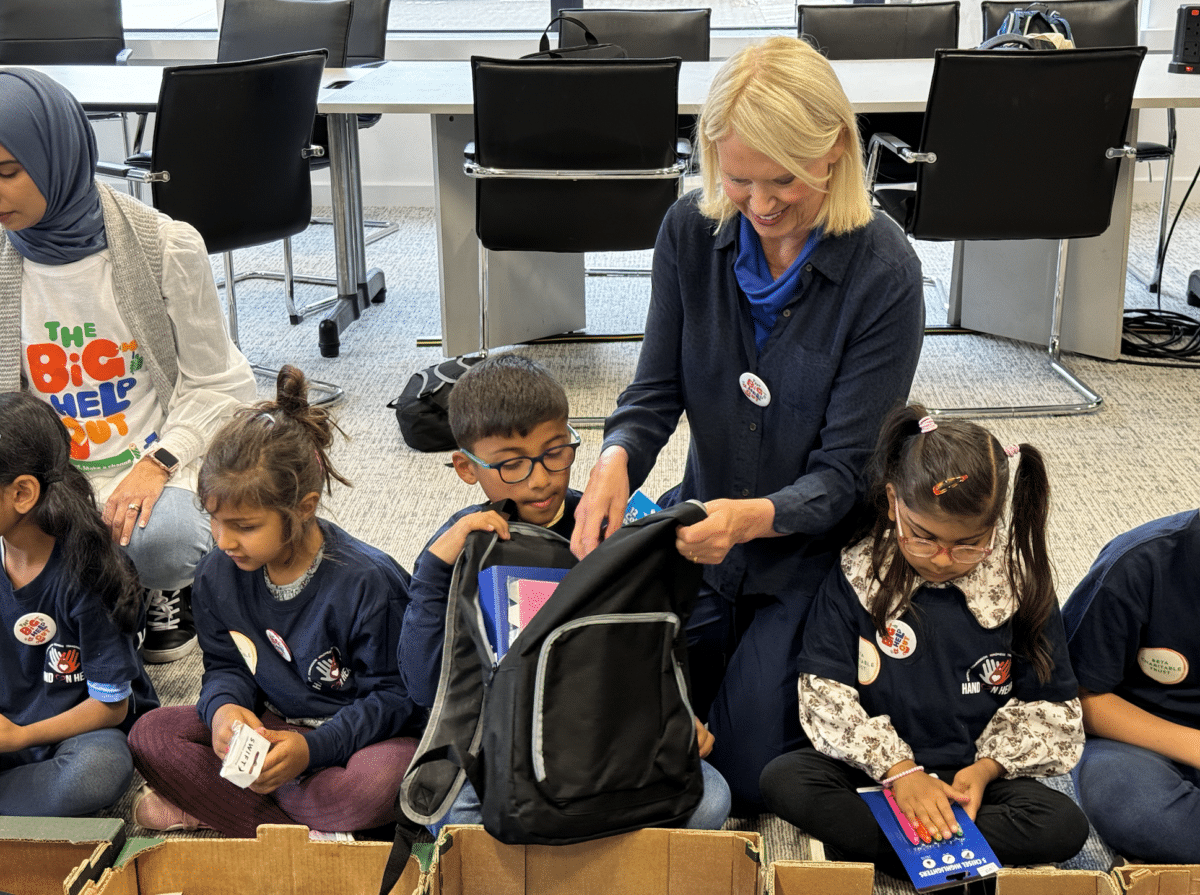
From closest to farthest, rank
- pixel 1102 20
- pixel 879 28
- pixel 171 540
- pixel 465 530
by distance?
pixel 465 530, pixel 171 540, pixel 1102 20, pixel 879 28

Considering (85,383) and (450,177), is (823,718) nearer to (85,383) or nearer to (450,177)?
(85,383)

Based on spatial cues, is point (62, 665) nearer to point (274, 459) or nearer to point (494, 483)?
point (274, 459)

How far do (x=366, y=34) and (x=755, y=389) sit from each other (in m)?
3.41

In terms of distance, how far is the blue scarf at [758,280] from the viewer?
1.64 meters

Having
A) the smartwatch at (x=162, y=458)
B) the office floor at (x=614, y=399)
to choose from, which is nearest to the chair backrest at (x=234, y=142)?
the office floor at (x=614, y=399)

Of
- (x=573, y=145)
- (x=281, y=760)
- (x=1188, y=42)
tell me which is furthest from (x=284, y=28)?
(x=281, y=760)

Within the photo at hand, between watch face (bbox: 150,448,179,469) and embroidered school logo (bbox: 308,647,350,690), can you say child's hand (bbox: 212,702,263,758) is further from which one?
watch face (bbox: 150,448,179,469)

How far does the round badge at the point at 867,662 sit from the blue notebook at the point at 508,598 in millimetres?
446

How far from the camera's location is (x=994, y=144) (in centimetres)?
296

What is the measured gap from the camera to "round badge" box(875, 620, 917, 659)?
5.34 ft

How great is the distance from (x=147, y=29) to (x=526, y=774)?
221 inches

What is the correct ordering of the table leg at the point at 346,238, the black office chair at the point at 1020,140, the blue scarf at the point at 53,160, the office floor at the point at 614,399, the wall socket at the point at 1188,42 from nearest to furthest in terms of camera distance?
the blue scarf at the point at 53,160
the office floor at the point at 614,399
the black office chair at the point at 1020,140
the wall socket at the point at 1188,42
the table leg at the point at 346,238

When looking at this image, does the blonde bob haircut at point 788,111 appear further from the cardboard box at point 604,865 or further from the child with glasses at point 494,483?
the cardboard box at point 604,865

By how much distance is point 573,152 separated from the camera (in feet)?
9.96
